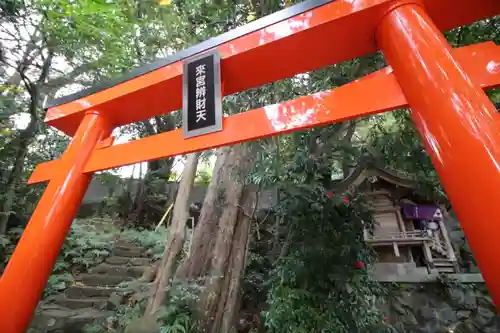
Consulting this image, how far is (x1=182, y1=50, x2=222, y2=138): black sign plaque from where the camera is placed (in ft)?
6.95

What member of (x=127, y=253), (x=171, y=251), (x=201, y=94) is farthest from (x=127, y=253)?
(x=201, y=94)

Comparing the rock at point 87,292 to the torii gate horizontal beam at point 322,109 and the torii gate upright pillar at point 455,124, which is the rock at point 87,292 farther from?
the torii gate upright pillar at point 455,124

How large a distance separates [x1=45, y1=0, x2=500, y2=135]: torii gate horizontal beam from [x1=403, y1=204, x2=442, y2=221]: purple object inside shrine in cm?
830

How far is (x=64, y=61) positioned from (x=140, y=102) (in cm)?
483

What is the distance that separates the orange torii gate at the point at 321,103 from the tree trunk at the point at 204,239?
2144mm

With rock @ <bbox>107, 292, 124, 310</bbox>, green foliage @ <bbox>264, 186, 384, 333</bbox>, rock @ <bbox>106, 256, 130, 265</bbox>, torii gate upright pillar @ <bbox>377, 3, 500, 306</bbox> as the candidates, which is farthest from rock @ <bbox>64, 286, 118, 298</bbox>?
torii gate upright pillar @ <bbox>377, 3, 500, 306</bbox>

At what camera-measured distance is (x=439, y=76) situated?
1336mm

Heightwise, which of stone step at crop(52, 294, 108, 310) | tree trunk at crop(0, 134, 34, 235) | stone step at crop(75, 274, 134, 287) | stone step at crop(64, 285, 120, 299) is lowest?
stone step at crop(52, 294, 108, 310)

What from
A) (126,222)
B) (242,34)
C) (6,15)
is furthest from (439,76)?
(126,222)

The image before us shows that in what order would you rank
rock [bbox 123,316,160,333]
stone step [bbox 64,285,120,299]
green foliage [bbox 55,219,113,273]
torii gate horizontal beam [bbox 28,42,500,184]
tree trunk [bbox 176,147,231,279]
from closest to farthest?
torii gate horizontal beam [bbox 28,42,500,184] < rock [bbox 123,316,160,333] < tree trunk [bbox 176,147,231,279] < stone step [bbox 64,285,120,299] < green foliage [bbox 55,219,113,273]

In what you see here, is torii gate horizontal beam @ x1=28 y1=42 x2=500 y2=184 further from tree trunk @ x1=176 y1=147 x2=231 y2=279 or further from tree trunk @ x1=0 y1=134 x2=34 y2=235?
tree trunk @ x1=0 y1=134 x2=34 y2=235

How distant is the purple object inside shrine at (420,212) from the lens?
8773 mm

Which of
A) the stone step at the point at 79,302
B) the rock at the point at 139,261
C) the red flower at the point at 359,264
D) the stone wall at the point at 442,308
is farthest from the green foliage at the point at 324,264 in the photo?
the rock at the point at 139,261

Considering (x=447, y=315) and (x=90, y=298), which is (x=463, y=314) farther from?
(x=90, y=298)
